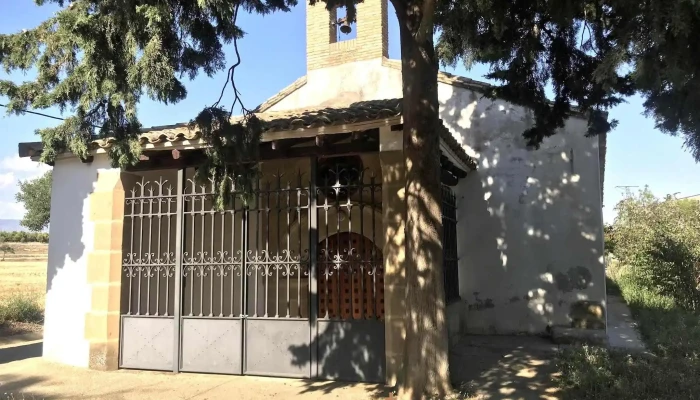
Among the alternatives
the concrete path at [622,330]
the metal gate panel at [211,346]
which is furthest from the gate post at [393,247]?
the concrete path at [622,330]

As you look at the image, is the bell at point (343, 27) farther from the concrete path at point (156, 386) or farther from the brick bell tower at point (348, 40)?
the concrete path at point (156, 386)

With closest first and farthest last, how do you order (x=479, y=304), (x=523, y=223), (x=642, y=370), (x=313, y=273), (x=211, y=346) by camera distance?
(x=642, y=370)
(x=313, y=273)
(x=211, y=346)
(x=523, y=223)
(x=479, y=304)

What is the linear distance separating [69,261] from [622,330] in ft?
29.7

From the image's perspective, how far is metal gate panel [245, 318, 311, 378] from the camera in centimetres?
611

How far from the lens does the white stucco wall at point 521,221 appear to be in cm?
846

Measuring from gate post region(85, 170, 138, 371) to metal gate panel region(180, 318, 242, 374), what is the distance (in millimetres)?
1058

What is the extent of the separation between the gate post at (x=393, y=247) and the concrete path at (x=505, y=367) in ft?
2.44

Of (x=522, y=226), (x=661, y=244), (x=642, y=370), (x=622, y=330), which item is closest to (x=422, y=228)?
(x=642, y=370)

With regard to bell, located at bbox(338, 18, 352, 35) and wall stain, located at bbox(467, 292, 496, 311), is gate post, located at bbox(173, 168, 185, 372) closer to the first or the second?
bell, located at bbox(338, 18, 352, 35)

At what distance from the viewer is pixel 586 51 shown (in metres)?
5.99

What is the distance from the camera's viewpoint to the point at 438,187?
16.4 feet

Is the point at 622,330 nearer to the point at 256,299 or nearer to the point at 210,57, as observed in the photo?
the point at 256,299

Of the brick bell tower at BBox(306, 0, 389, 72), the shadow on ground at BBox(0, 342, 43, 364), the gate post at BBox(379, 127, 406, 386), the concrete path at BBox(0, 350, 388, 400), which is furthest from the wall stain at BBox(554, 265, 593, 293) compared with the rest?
the shadow on ground at BBox(0, 342, 43, 364)

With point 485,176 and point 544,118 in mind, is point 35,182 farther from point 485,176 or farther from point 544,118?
point 544,118
